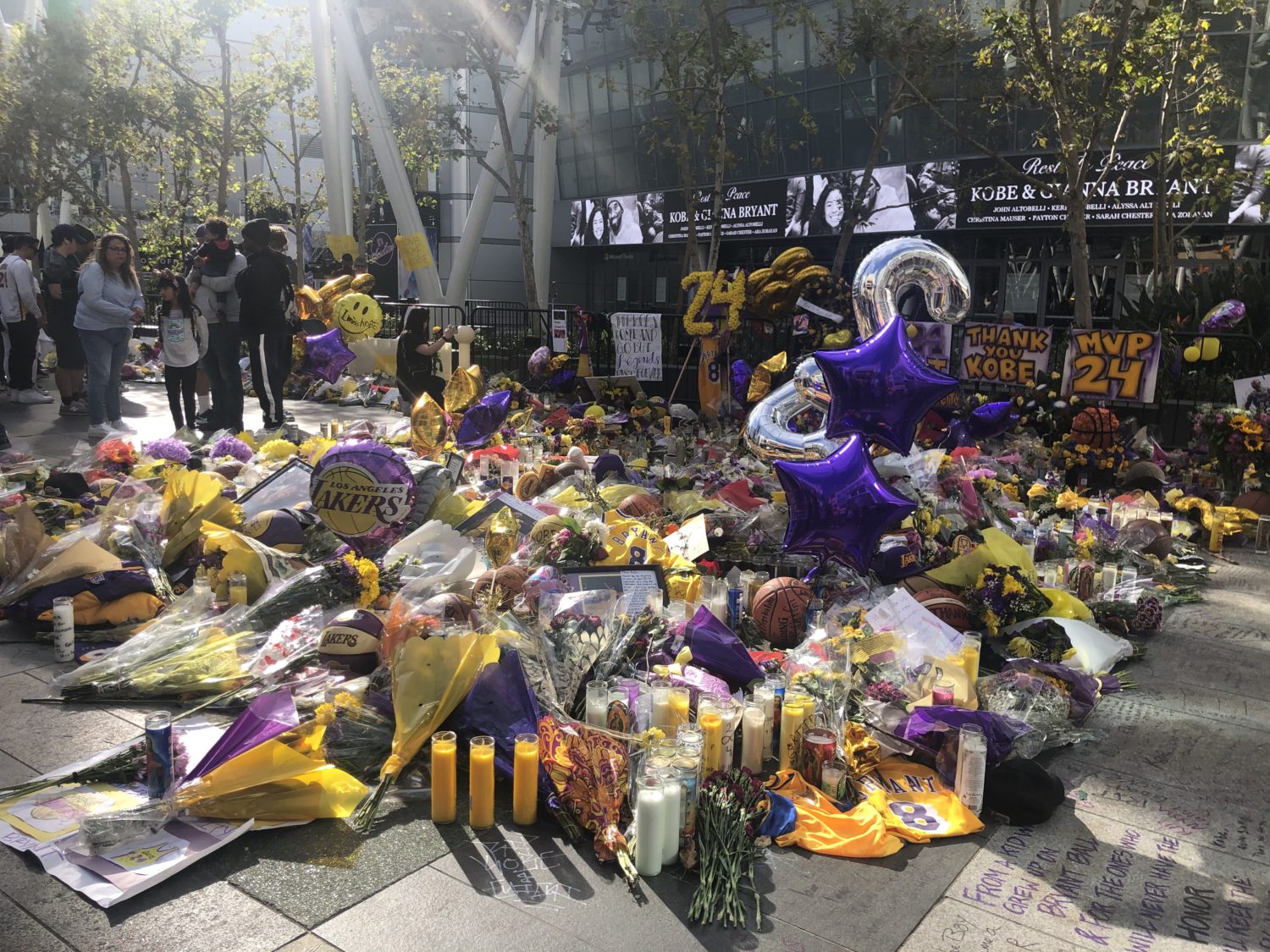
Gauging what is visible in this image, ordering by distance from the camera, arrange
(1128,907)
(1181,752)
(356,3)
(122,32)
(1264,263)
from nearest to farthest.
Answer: (1128,907) < (1181,752) < (1264,263) < (356,3) < (122,32)

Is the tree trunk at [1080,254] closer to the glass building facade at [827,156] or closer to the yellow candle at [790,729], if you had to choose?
the glass building facade at [827,156]

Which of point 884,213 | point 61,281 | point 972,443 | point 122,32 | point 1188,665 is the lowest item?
point 1188,665

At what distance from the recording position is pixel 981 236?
24.0 meters

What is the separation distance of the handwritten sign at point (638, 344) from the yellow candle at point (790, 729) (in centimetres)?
940

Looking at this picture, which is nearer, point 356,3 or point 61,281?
point 61,281

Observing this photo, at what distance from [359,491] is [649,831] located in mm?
2669

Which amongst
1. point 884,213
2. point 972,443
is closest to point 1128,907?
point 972,443

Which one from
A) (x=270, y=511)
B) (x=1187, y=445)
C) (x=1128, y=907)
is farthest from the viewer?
(x=1187, y=445)

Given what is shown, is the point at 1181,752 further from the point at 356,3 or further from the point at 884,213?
the point at 884,213

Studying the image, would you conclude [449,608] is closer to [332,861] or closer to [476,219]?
[332,861]

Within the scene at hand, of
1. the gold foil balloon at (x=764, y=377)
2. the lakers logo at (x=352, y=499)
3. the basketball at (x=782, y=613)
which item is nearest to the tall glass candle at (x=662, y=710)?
the basketball at (x=782, y=613)

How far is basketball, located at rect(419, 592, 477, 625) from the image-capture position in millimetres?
4359

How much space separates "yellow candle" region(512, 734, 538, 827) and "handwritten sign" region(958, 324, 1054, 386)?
937 cm

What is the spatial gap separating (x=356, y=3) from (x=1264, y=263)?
15612 mm
